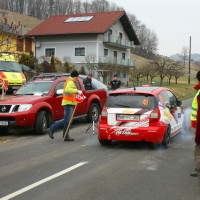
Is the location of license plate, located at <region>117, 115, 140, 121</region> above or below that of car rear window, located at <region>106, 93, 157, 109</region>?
below

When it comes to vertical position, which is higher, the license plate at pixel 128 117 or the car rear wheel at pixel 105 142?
the license plate at pixel 128 117

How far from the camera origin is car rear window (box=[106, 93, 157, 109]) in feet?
27.3

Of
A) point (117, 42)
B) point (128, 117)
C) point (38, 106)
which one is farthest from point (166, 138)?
point (117, 42)

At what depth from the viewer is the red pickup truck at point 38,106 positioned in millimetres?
10336

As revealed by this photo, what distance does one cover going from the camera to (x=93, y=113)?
1334 cm

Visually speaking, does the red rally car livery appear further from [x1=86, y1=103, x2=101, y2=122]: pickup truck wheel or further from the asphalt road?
[x1=86, y1=103, x2=101, y2=122]: pickup truck wheel

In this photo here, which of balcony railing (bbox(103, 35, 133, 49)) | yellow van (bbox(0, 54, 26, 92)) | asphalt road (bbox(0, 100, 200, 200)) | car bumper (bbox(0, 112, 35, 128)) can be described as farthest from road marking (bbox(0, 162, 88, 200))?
balcony railing (bbox(103, 35, 133, 49))

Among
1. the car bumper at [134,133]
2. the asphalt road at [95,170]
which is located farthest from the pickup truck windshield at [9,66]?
the car bumper at [134,133]

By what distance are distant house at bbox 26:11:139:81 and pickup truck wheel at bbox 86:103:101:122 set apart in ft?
100

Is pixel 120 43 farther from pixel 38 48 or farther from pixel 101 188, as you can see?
pixel 101 188

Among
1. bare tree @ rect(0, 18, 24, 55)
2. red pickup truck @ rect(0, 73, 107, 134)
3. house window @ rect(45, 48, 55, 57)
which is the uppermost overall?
house window @ rect(45, 48, 55, 57)

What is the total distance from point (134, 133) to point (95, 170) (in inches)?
77.1

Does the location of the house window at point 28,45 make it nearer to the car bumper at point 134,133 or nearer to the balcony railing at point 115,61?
the balcony railing at point 115,61

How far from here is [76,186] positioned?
5.47m
